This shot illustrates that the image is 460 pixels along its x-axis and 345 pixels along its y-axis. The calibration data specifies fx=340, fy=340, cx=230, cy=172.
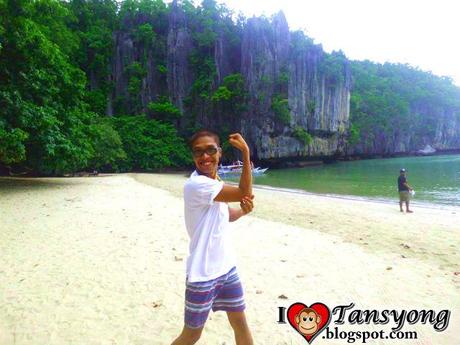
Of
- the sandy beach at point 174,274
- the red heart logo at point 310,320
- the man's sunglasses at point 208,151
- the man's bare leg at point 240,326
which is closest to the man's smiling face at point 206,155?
the man's sunglasses at point 208,151

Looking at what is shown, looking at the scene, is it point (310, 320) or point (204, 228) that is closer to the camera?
point (204, 228)

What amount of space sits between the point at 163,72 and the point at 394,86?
A: 165 ft

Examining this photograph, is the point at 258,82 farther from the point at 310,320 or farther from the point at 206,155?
the point at 206,155

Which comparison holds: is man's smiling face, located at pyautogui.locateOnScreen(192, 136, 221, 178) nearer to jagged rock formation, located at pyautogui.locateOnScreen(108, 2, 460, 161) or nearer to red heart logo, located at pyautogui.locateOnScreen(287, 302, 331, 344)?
red heart logo, located at pyautogui.locateOnScreen(287, 302, 331, 344)

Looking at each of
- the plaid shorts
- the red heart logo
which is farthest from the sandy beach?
the plaid shorts

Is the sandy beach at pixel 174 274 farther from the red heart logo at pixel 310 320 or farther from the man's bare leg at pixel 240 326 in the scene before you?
the man's bare leg at pixel 240 326

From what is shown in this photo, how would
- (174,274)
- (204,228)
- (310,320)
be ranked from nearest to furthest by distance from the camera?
(204,228), (310,320), (174,274)

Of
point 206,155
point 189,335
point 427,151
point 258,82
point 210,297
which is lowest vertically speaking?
point 189,335

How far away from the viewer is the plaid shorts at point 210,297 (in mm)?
2090

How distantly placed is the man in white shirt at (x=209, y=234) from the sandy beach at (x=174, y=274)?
98 cm

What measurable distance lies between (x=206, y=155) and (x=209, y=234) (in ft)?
1.64

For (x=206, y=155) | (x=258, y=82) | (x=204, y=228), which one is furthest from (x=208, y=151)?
(x=258, y=82)

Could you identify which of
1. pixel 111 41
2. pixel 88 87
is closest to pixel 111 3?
pixel 111 41

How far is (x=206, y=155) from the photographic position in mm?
2164
